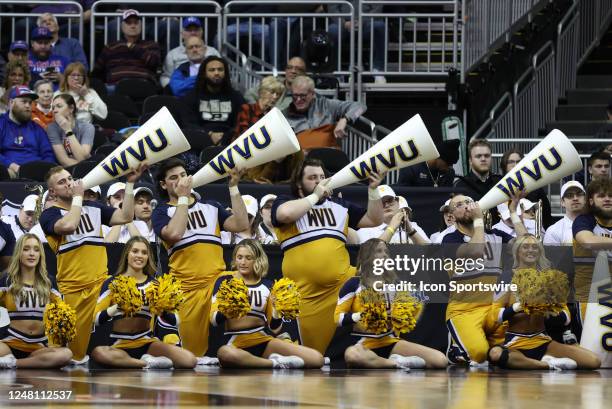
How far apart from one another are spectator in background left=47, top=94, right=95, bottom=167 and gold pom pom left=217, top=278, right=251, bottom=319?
133 inches

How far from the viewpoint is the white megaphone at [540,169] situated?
495 inches

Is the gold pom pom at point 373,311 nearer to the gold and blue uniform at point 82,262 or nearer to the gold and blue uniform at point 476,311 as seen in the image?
the gold and blue uniform at point 476,311

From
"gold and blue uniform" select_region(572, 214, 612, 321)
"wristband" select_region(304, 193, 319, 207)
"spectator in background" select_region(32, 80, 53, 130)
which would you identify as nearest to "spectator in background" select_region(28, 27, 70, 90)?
"spectator in background" select_region(32, 80, 53, 130)

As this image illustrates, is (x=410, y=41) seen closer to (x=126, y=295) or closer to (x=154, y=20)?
(x=154, y=20)

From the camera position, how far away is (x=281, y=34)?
57.6ft

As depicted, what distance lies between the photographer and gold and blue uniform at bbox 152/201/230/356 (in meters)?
12.6

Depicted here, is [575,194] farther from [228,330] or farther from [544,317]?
[228,330]

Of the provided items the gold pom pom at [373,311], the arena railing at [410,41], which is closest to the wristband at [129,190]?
the gold pom pom at [373,311]

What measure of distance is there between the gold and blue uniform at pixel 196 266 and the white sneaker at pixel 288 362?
784mm

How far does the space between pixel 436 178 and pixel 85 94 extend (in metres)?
3.85

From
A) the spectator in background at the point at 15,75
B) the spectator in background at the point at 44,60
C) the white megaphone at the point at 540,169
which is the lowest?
the white megaphone at the point at 540,169

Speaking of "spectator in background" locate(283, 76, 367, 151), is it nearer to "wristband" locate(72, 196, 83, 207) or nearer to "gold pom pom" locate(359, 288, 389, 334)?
"gold pom pom" locate(359, 288, 389, 334)

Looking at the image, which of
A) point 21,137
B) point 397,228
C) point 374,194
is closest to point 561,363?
point 397,228

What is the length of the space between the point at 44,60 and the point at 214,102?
2.24 metres
